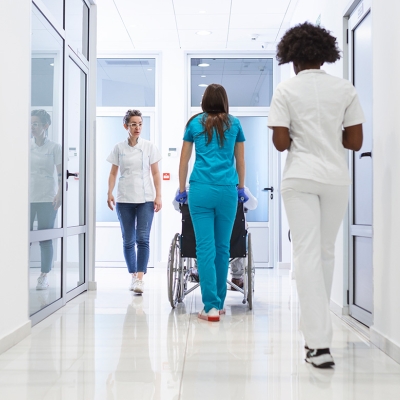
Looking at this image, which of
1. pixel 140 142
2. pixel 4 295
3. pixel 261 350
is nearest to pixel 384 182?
pixel 261 350

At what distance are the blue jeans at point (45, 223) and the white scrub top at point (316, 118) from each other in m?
1.74

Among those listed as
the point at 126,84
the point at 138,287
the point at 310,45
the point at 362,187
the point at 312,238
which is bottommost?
the point at 138,287

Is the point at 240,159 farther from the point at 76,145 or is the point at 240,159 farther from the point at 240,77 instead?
the point at 240,77

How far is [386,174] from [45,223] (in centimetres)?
216

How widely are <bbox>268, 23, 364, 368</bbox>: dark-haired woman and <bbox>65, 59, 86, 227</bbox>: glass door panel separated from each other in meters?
2.30

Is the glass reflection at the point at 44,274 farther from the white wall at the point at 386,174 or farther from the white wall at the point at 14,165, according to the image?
the white wall at the point at 386,174

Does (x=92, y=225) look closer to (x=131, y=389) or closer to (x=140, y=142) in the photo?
(x=140, y=142)

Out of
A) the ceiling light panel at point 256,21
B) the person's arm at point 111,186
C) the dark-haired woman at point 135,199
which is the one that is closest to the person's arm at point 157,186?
the dark-haired woman at point 135,199

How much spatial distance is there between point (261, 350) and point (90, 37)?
3431mm

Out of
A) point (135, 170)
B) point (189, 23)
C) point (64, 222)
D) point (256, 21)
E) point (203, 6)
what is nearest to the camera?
point (64, 222)

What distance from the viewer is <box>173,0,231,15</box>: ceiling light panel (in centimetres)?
591

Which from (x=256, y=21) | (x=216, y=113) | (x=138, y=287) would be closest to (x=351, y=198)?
(x=216, y=113)

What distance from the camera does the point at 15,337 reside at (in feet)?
9.62

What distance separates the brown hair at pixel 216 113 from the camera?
3.62 meters
